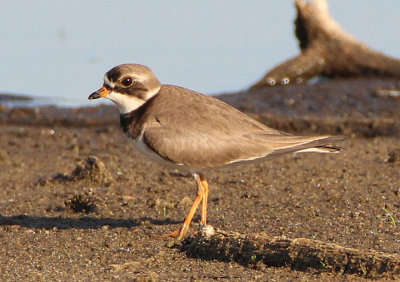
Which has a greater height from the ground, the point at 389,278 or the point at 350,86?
the point at 350,86

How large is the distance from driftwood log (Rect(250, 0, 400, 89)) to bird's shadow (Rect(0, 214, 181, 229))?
7.09 meters

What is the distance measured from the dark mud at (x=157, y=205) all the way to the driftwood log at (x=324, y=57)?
2.85 metres

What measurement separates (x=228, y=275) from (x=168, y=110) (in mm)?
1610

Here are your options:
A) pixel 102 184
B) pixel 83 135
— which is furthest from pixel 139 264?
pixel 83 135

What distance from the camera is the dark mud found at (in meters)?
5.41

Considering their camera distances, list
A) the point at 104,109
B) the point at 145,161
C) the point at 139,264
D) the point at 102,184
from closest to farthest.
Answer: the point at 139,264
the point at 102,184
the point at 145,161
the point at 104,109

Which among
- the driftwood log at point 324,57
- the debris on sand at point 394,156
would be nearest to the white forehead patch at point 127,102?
the debris on sand at point 394,156

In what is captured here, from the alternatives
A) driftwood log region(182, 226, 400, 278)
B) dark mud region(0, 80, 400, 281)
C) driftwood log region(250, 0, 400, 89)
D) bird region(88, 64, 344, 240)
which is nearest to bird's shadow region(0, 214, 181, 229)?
dark mud region(0, 80, 400, 281)

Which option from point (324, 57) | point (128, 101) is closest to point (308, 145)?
point (128, 101)

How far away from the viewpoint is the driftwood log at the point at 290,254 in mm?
4904

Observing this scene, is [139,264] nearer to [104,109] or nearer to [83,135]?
[83,135]

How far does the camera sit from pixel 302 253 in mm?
5141

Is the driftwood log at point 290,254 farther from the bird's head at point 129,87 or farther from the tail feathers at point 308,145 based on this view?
the bird's head at point 129,87

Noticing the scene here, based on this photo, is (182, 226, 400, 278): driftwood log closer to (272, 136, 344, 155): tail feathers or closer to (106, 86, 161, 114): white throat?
(272, 136, 344, 155): tail feathers
